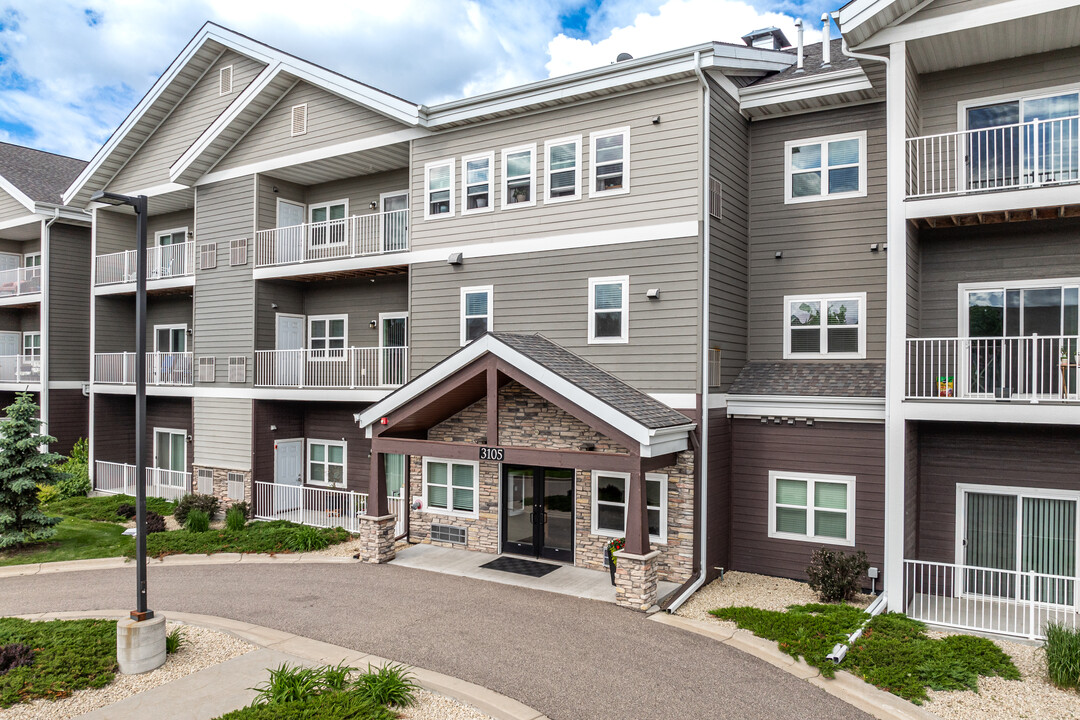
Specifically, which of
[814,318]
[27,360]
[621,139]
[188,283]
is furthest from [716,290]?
[27,360]

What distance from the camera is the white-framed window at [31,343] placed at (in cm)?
2817

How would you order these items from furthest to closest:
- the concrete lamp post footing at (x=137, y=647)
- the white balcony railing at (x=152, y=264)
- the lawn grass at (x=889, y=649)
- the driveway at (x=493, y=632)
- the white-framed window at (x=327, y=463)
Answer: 1. the white balcony railing at (x=152, y=264)
2. the white-framed window at (x=327, y=463)
3. the concrete lamp post footing at (x=137, y=647)
4. the lawn grass at (x=889, y=649)
5. the driveway at (x=493, y=632)

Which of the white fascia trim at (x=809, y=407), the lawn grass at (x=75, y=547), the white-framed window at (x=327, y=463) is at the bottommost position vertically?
the lawn grass at (x=75, y=547)

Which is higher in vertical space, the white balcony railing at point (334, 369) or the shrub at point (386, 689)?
the white balcony railing at point (334, 369)

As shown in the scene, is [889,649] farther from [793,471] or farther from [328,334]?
[328,334]

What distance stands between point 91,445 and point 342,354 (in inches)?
421

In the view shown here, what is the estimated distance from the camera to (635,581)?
12.0 metres

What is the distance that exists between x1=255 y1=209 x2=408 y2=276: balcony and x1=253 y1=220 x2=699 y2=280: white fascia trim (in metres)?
0.14

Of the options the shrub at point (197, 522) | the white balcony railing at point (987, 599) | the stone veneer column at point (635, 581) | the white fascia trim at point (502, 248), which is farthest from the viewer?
the shrub at point (197, 522)

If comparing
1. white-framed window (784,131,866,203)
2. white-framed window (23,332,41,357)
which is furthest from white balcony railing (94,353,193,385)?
white-framed window (784,131,866,203)

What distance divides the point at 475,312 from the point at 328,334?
6646 millimetres

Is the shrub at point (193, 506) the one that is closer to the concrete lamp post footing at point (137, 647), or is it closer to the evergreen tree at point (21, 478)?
the evergreen tree at point (21, 478)

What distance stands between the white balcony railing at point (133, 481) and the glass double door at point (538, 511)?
36.5 feet

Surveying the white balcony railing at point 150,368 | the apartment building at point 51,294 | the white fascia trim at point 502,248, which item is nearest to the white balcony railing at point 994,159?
the white fascia trim at point 502,248
